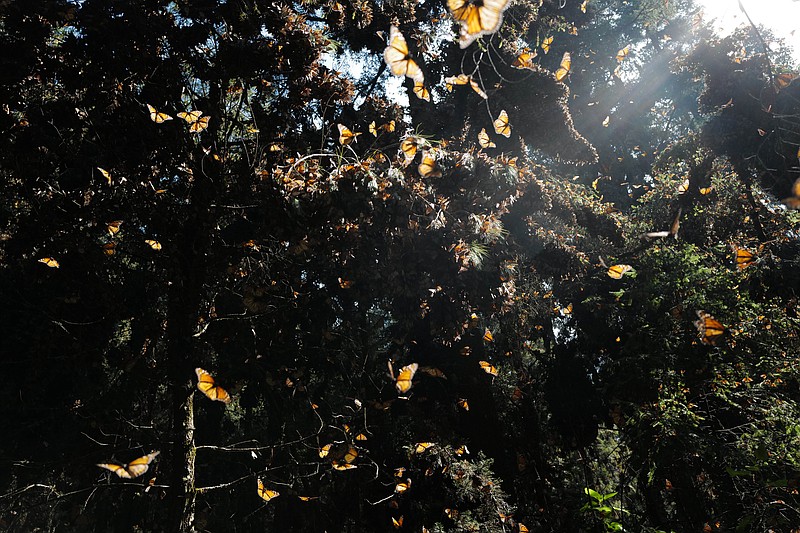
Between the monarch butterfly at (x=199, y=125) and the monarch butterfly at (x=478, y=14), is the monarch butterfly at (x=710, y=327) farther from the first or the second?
the monarch butterfly at (x=199, y=125)

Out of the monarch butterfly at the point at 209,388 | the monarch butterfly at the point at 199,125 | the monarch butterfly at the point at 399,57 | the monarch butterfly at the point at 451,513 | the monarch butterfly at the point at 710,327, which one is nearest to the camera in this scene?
the monarch butterfly at the point at 399,57

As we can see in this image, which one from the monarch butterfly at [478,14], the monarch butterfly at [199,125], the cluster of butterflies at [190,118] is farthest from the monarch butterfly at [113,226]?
the monarch butterfly at [478,14]

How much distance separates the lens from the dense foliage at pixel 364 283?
3.60 meters

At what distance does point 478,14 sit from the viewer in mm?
1503

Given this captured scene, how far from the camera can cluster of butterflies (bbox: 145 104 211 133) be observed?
3232 mm

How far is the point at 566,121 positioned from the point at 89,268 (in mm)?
8426

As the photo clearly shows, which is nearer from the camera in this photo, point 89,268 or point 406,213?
point 89,268

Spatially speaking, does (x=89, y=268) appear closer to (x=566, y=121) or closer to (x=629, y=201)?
(x=566, y=121)

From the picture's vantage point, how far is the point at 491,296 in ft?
21.8

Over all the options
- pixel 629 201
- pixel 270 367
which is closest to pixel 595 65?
pixel 629 201

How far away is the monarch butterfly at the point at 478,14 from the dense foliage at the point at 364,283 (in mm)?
498

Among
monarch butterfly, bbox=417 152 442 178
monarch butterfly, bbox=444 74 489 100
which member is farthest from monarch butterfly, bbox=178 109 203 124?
monarch butterfly, bbox=444 74 489 100

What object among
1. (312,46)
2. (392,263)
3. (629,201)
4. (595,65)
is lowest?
(392,263)

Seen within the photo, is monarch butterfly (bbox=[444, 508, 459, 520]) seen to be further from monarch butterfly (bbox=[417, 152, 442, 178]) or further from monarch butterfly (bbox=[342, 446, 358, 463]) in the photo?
monarch butterfly (bbox=[417, 152, 442, 178])
